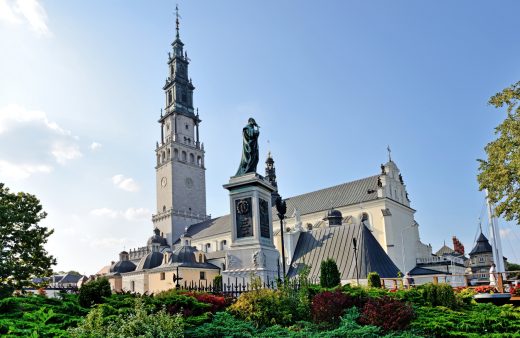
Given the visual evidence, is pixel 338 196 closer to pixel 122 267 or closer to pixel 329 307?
pixel 122 267

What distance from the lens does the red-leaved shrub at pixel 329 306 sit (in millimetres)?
9742

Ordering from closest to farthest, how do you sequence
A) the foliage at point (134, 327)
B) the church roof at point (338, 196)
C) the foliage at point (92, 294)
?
1. the foliage at point (134, 327)
2. the foliage at point (92, 294)
3. the church roof at point (338, 196)

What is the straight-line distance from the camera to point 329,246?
30344 millimetres

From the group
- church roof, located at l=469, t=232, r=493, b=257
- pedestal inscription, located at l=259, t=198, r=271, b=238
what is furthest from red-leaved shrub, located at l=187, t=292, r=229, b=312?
church roof, located at l=469, t=232, r=493, b=257

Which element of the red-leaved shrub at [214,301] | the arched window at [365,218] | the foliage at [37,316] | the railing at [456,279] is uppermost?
the arched window at [365,218]

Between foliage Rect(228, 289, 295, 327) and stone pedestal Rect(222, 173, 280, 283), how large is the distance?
4.94 metres

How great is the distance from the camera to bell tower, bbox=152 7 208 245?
74438mm

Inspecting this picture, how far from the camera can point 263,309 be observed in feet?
33.1

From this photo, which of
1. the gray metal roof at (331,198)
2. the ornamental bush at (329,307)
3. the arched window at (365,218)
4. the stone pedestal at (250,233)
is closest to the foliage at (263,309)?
the ornamental bush at (329,307)

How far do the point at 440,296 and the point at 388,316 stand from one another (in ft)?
11.6

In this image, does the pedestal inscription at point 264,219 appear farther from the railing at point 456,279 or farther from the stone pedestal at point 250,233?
the railing at point 456,279

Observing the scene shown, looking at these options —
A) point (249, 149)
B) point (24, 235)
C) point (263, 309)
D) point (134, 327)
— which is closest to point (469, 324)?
point (263, 309)

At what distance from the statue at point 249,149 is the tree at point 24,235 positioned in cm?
1062

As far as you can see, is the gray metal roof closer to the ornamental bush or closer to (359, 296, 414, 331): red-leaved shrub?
the ornamental bush
